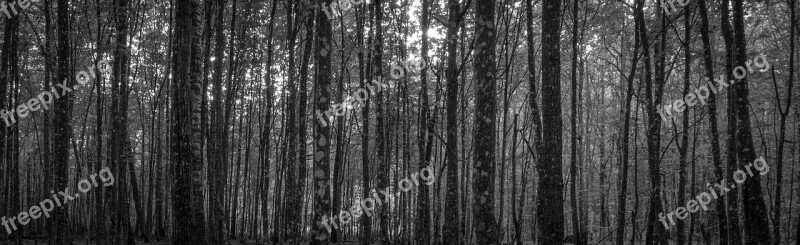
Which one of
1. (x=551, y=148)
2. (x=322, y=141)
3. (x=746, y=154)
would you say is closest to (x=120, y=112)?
(x=322, y=141)

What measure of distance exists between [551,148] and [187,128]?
18.1ft

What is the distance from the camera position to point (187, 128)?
7.76 m

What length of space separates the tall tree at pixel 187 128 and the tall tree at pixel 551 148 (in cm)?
532

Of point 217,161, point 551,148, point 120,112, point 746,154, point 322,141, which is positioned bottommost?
point 217,161

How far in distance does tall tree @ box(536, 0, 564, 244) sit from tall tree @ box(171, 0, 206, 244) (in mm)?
5324

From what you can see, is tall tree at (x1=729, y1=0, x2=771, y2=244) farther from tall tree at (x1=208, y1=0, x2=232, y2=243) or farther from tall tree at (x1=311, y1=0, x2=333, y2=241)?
tall tree at (x1=208, y1=0, x2=232, y2=243)

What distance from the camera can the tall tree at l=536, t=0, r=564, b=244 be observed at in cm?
677

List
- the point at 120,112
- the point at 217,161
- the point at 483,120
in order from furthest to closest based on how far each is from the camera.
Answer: the point at 120,112, the point at 217,161, the point at 483,120

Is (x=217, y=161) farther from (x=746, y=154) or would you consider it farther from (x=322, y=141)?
(x=746, y=154)

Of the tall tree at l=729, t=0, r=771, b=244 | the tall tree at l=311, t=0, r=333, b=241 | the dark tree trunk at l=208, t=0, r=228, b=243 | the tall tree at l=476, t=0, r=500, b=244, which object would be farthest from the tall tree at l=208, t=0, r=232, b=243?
the tall tree at l=729, t=0, r=771, b=244

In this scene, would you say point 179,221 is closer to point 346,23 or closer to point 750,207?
point 750,207

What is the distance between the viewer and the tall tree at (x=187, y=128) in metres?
7.73

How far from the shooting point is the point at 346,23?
1736cm

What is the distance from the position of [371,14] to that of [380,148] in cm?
378
